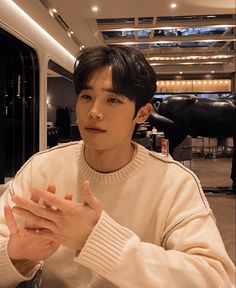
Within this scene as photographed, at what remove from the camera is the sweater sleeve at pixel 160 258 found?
2.31 feet

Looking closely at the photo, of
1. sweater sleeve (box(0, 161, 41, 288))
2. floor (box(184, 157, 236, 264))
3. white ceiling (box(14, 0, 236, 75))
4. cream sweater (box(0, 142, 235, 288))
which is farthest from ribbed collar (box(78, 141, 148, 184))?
white ceiling (box(14, 0, 236, 75))

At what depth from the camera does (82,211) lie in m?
0.70

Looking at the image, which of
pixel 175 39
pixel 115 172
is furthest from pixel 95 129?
pixel 175 39

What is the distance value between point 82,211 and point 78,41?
694 centimetres

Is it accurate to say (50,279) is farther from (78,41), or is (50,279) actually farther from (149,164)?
(78,41)

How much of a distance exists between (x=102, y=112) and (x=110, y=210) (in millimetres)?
288

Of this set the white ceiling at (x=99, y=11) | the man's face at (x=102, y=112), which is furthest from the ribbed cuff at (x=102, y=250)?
Answer: the white ceiling at (x=99, y=11)


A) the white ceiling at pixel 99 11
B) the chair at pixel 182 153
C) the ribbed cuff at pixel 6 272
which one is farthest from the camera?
the chair at pixel 182 153

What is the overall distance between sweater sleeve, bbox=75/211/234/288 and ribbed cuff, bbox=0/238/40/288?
21 centimetres

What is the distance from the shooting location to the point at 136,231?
99 cm

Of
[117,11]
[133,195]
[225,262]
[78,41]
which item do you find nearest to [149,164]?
[133,195]

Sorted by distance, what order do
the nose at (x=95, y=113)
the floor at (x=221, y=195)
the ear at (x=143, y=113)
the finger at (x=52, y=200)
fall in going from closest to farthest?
the finger at (x=52, y=200)
the nose at (x=95, y=113)
the ear at (x=143, y=113)
the floor at (x=221, y=195)

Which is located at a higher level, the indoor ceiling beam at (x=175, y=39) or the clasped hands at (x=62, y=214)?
the indoor ceiling beam at (x=175, y=39)

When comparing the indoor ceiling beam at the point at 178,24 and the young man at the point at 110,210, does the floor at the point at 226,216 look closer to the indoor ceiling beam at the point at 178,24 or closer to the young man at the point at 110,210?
the young man at the point at 110,210
